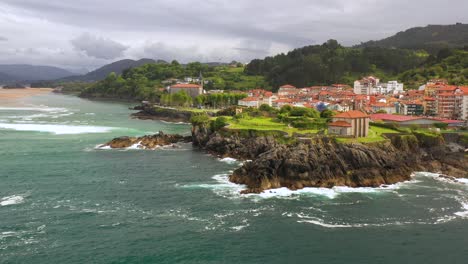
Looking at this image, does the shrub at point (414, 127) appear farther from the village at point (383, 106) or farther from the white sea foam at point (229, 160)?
the white sea foam at point (229, 160)

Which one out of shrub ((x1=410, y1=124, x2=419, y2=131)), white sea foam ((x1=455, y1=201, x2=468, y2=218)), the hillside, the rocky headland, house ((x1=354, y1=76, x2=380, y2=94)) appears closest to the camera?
white sea foam ((x1=455, y1=201, x2=468, y2=218))

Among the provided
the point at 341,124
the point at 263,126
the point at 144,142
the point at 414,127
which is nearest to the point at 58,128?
the point at 144,142

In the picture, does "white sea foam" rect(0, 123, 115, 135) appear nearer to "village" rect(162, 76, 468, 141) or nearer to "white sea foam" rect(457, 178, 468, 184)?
"village" rect(162, 76, 468, 141)

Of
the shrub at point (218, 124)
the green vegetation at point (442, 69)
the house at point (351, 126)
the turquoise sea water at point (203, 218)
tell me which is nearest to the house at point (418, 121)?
the house at point (351, 126)

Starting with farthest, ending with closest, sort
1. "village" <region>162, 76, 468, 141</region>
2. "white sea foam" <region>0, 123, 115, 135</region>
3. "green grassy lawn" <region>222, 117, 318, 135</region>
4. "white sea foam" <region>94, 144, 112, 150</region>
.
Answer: "white sea foam" <region>0, 123, 115, 135</region> → "white sea foam" <region>94, 144, 112, 150</region> → "green grassy lawn" <region>222, 117, 318, 135</region> → "village" <region>162, 76, 468, 141</region>

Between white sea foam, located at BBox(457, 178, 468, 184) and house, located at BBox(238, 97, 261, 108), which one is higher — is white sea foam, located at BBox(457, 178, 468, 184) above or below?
below

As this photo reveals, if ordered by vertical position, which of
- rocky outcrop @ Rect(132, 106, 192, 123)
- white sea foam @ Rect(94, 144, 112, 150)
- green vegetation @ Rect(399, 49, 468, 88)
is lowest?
white sea foam @ Rect(94, 144, 112, 150)

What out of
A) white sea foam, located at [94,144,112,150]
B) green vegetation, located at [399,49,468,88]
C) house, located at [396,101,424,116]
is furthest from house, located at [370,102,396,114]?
white sea foam, located at [94,144,112,150]

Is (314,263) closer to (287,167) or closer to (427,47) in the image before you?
(287,167)
